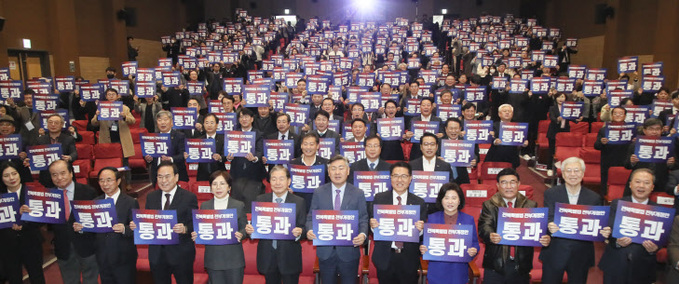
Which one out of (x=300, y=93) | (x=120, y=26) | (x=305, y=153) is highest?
(x=120, y=26)

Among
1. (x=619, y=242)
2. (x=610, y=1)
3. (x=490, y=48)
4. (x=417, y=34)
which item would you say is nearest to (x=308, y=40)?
(x=417, y=34)

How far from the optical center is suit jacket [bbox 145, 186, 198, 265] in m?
4.24

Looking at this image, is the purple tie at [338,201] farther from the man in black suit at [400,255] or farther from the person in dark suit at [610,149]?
the person in dark suit at [610,149]

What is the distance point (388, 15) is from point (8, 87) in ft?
86.6

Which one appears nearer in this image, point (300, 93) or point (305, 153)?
point (305, 153)

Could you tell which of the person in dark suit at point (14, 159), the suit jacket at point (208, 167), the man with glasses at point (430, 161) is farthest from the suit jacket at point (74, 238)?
the man with glasses at point (430, 161)

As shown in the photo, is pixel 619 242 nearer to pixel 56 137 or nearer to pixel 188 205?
pixel 188 205

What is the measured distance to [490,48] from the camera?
51.8 feet

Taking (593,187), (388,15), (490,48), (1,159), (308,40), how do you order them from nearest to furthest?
(1,159) < (593,187) < (490,48) < (308,40) < (388,15)

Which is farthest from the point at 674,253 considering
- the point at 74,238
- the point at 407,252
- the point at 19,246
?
the point at 19,246

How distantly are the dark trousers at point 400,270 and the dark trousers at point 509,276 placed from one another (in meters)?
0.66

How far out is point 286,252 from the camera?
421 centimetres

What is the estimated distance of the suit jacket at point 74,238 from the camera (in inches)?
175

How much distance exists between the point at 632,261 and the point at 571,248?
49 cm
